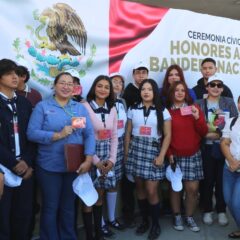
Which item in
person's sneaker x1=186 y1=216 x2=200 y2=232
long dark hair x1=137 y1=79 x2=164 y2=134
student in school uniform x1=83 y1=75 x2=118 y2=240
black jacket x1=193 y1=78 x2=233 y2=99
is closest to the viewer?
student in school uniform x1=83 y1=75 x2=118 y2=240

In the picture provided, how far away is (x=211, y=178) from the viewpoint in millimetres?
4258

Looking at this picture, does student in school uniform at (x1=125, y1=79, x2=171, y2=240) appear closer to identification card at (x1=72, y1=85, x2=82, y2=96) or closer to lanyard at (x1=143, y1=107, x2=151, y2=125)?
lanyard at (x1=143, y1=107, x2=151, y2=125)

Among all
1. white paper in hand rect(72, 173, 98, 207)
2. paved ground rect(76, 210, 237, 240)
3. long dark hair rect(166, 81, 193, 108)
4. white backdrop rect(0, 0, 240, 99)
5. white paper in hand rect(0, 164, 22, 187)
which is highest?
white backdrop rect(0, 0, 240, 99)

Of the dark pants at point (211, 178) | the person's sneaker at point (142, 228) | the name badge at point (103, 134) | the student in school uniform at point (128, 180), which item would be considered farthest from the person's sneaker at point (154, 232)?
the name badge at point (103, 134)

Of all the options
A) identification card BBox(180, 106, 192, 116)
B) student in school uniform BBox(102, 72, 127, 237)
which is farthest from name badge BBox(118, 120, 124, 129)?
identification card BBox(180, 106, 192, 116)

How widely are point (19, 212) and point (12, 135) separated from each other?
2.23 feet

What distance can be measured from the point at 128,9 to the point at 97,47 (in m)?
0.68

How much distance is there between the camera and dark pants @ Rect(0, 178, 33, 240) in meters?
3.06

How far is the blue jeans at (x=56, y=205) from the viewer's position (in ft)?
10.5

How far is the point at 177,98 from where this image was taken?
13.0ft

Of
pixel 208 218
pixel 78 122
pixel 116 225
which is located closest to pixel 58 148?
pixel 78 122

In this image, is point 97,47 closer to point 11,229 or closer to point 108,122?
point 108,122

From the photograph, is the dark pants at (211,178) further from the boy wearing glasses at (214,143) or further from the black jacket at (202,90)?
the black jacket at (202,90)

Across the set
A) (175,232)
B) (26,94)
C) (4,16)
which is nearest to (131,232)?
(175,232)
